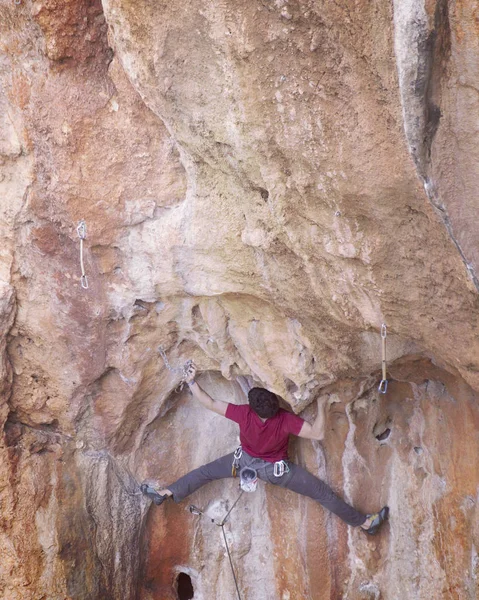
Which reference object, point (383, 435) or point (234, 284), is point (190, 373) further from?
point (383, 435)

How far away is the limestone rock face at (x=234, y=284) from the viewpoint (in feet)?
7.49

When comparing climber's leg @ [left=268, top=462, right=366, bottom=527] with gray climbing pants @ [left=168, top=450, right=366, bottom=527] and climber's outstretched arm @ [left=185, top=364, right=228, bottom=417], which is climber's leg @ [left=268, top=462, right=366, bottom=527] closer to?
gray climbing pants @ [left=168, top=450, right=366, bottom=527]

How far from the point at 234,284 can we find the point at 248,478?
1.44 meters

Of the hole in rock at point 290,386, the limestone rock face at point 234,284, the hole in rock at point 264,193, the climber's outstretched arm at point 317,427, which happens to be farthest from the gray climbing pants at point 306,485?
the hole in rock at point 264,193

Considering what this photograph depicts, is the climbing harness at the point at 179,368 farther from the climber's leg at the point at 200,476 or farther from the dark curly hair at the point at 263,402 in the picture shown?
the climber's leg at the point at 200,476

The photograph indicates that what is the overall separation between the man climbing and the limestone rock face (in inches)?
4.9

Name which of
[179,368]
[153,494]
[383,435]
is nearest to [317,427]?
[383,435]

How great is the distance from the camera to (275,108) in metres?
2.46

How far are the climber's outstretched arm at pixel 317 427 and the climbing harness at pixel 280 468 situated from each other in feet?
0.90

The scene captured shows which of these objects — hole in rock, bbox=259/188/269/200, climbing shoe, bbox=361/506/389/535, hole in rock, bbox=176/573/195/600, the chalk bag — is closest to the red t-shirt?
the chalk bag

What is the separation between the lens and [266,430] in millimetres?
3779

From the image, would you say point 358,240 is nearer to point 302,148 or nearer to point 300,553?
point 302,148

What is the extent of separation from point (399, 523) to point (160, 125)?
2.73 meters

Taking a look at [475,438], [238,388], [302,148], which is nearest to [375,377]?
[475,438]
